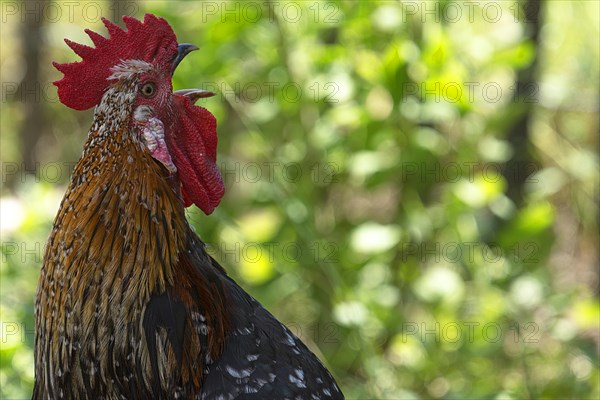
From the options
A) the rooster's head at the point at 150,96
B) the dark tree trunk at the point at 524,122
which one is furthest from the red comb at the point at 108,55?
the dark tree trunk at the point at 524,122

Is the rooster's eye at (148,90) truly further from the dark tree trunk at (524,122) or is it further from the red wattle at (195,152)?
the dark tree trunk at (524,122)

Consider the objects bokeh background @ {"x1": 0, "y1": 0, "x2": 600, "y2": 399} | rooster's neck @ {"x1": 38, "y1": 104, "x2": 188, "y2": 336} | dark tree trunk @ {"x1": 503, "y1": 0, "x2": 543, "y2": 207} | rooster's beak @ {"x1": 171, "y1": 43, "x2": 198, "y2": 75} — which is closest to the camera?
rooster's neck @ {"x1": 38, "y1": 104, "x2": 188, "y2": 336}

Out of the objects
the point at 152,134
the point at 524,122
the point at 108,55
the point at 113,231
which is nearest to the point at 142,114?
the point at 152,134

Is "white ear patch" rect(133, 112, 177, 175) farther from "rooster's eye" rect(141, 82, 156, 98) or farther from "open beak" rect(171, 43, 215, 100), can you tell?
"open beak" rect(171, 43, 215, 100)

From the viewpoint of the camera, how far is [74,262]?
7.72ft

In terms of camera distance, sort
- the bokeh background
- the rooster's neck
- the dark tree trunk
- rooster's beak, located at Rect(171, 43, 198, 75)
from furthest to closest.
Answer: the dark tree trunk
the bokeh background
rooster's beak, located at Rect(171, 43, 198, 75)
the rooster's neck

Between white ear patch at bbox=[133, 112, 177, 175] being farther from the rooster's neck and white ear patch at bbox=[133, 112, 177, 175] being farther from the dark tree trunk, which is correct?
the dark tree trunk

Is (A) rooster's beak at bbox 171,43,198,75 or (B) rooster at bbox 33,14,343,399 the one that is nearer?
(B) rooster at bbox 33,14,343,399

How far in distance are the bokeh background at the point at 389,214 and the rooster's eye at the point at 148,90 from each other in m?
1.66

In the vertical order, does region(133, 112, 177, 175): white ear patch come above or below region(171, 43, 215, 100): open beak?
below

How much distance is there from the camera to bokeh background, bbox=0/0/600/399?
4.30m

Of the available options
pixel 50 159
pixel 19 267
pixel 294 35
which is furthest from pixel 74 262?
pixel 50 159

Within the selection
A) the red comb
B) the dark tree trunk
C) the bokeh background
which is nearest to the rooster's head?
the red comb

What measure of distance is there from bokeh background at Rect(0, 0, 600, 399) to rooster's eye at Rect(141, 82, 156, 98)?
1.66 m
